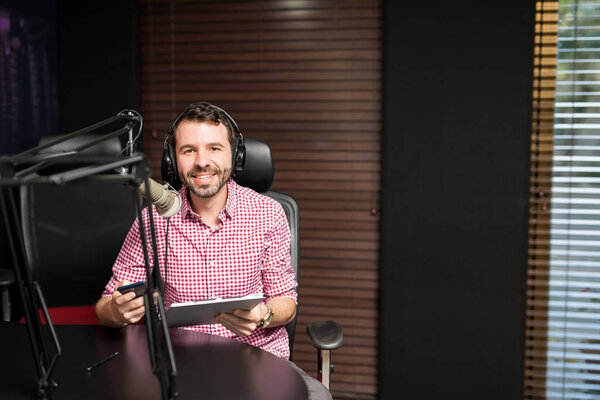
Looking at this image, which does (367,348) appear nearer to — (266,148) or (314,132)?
(314,132)

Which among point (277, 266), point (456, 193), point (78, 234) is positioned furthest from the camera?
point (456, 193)

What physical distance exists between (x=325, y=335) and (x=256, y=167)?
0.57 meters

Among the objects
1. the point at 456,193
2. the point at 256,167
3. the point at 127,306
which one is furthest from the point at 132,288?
the point at 456,193

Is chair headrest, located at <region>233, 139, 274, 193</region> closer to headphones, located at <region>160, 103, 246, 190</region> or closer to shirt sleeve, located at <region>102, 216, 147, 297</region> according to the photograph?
headphones, located at <region>160, 103, 246, 190</region>

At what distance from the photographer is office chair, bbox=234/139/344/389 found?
5.54 feet

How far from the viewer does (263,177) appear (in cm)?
188

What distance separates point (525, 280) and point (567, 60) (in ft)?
3.27

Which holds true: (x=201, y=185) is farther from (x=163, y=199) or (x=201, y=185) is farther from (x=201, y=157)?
(x=163, y=199)

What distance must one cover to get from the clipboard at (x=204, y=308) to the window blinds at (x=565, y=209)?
1.81m

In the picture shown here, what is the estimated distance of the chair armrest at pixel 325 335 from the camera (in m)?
1.62

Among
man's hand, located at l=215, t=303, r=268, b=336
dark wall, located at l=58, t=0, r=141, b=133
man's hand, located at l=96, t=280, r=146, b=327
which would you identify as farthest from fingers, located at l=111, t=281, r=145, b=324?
dark wall, located at l=58, t=0, r=141, b=133

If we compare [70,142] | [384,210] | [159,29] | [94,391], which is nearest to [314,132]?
[384,210]

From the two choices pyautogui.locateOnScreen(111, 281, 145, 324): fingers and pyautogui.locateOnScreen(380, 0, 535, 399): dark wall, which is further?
pyautogui.locateOnScreen(380, 0, 535, 399): dark wall

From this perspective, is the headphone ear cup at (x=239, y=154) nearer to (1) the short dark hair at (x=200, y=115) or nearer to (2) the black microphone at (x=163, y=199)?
(1) the short dark hair at (x=200, y=115)
